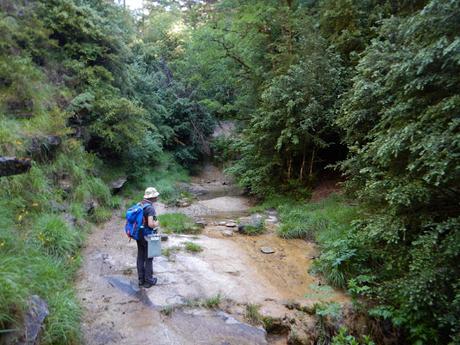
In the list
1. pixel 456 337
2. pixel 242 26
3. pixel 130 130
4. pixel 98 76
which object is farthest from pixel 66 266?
pixel 242 26

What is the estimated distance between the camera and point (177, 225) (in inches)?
359

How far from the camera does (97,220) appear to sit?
855 cm

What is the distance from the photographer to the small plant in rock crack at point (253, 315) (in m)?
4.82

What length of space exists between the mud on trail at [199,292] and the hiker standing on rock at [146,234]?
0.18 m

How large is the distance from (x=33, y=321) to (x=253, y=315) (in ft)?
9.25

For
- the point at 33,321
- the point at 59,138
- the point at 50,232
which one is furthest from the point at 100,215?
the point at 33,321

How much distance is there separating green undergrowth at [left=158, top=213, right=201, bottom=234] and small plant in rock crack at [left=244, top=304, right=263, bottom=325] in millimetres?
4108

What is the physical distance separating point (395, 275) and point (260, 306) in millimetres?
2133

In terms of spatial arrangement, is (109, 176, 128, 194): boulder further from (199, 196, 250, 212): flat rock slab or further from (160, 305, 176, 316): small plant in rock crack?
(160, 305, 176, 316): small plant in rock crack

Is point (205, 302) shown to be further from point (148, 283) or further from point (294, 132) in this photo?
point (294, 132)

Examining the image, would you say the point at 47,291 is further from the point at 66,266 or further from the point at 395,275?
the point at 395,275

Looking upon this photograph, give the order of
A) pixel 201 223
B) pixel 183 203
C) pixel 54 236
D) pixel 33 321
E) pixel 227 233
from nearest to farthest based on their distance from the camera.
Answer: pixel 33 321, pixel 54 236, pixel 227 233, pixel 201 223, pixel 183 203

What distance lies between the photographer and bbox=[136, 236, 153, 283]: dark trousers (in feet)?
17.7

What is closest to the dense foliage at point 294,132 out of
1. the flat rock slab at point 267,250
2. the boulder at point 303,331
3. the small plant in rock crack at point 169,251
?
the boulder at point 303,331
